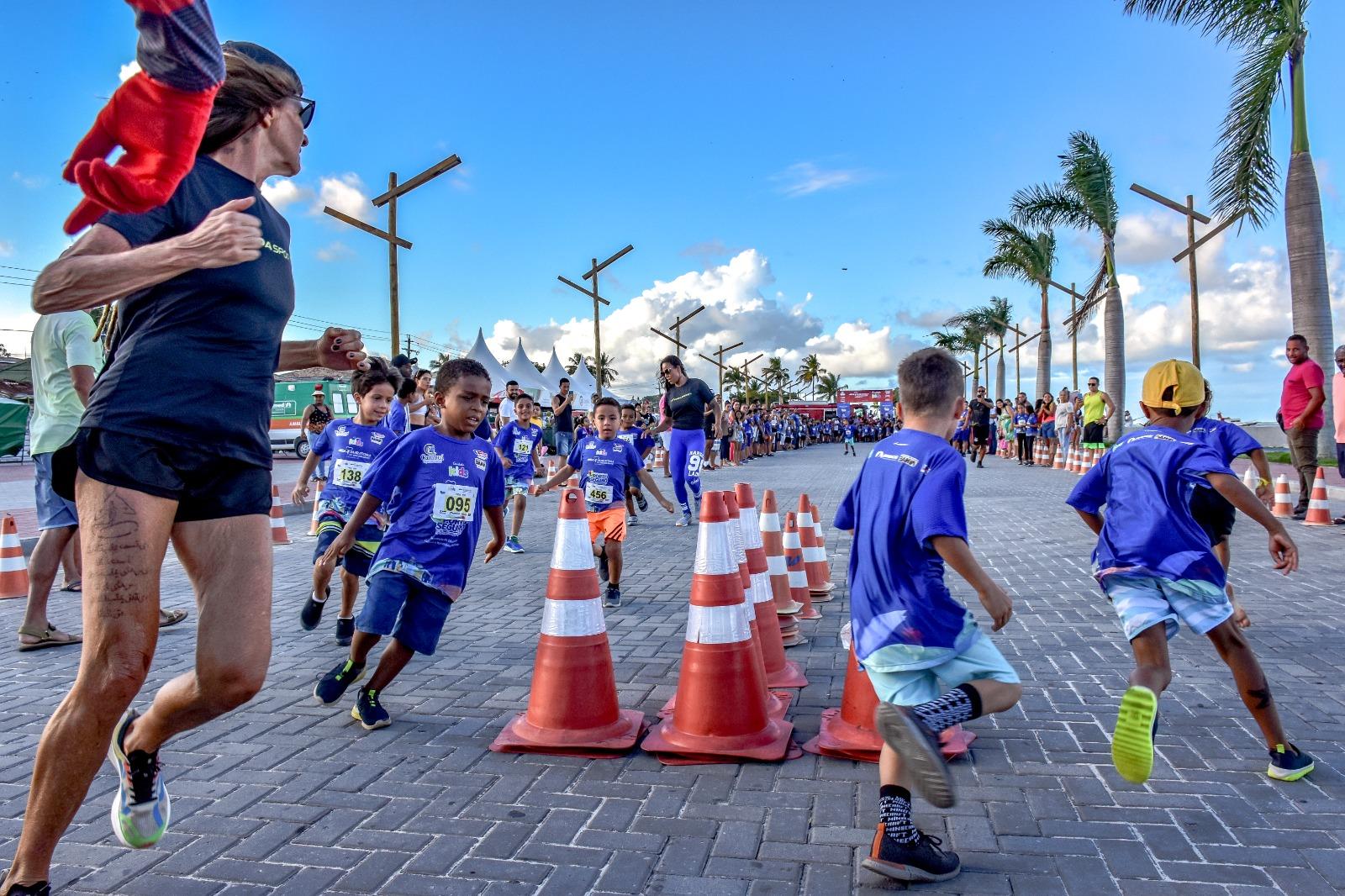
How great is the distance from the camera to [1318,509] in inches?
437

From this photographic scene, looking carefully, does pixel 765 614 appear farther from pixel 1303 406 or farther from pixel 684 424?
pixel 1303 406

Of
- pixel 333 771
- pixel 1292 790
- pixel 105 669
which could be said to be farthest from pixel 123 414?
pixel 1292 790

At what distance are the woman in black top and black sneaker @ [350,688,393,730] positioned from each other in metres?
8.01

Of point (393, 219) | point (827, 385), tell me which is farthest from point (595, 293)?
point (827, 385)

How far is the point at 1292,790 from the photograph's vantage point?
3.29 m

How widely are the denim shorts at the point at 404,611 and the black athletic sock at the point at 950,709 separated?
229cm

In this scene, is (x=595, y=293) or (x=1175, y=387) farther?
(x=595, y=293)

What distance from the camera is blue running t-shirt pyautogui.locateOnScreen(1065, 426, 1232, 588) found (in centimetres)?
339

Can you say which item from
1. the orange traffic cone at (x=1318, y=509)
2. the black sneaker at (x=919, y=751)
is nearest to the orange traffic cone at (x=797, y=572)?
the black sneaker at (x=919, y=751)

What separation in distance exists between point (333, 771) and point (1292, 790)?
3525 mm

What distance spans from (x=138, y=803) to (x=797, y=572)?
15.7 ft

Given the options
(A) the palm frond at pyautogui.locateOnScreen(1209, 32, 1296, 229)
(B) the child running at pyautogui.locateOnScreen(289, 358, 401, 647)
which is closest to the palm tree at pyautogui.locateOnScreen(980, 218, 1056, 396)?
(A) the palm frond at pyautogui.locateOnScreen(1209, 32, 1296, 229)

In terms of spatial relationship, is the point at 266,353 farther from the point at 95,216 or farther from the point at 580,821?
the point at 580,821

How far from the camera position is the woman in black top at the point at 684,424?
39.5ft
